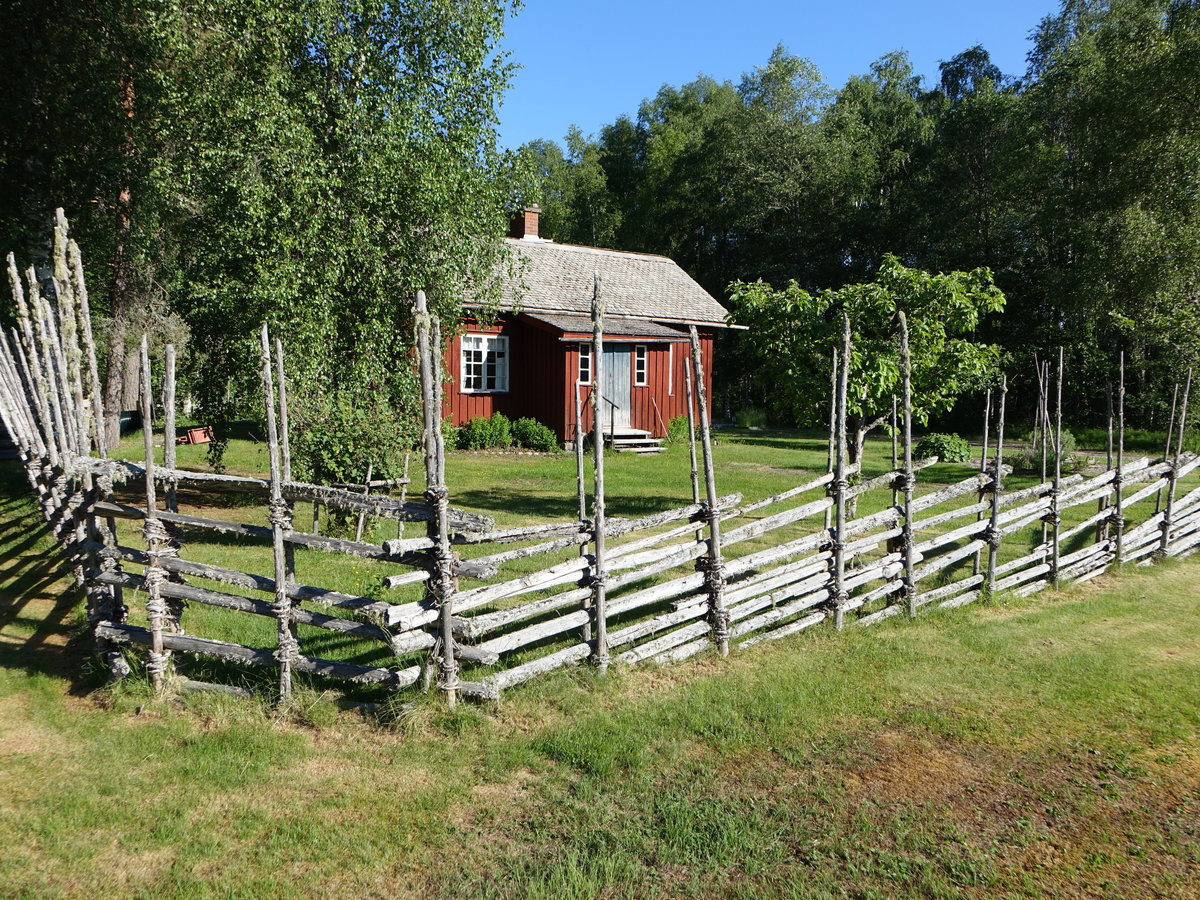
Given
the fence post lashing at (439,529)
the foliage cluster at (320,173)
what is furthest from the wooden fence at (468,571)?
the foliage cluster at (320,173)

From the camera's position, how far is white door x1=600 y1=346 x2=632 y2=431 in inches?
898

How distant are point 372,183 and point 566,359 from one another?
10310 millimetres

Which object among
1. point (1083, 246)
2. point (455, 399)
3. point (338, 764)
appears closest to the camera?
point (338, 764)

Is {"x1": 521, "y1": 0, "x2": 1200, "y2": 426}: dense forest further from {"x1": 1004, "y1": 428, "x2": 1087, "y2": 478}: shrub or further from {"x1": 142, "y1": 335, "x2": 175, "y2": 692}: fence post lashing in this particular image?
{"x1": 142, "y1": 335, "x2": 175, "y2": 692}: fence post lashing

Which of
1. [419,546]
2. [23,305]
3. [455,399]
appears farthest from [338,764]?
[455,399]

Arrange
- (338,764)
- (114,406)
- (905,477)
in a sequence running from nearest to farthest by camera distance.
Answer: (338,764) → (905,477) → (114,406)

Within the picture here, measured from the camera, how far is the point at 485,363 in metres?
23.0

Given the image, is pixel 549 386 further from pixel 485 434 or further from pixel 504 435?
pixel 485 434

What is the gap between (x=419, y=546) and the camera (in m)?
5.38

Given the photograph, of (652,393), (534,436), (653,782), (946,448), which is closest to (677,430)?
(652,393)

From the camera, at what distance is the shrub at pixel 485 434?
21.8 metres

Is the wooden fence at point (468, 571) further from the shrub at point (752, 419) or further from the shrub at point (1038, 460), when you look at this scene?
the shrub at point (752, 419)

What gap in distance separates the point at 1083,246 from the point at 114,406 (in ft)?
85.6

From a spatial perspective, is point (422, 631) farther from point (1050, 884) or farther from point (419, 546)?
point (1050, 884)
